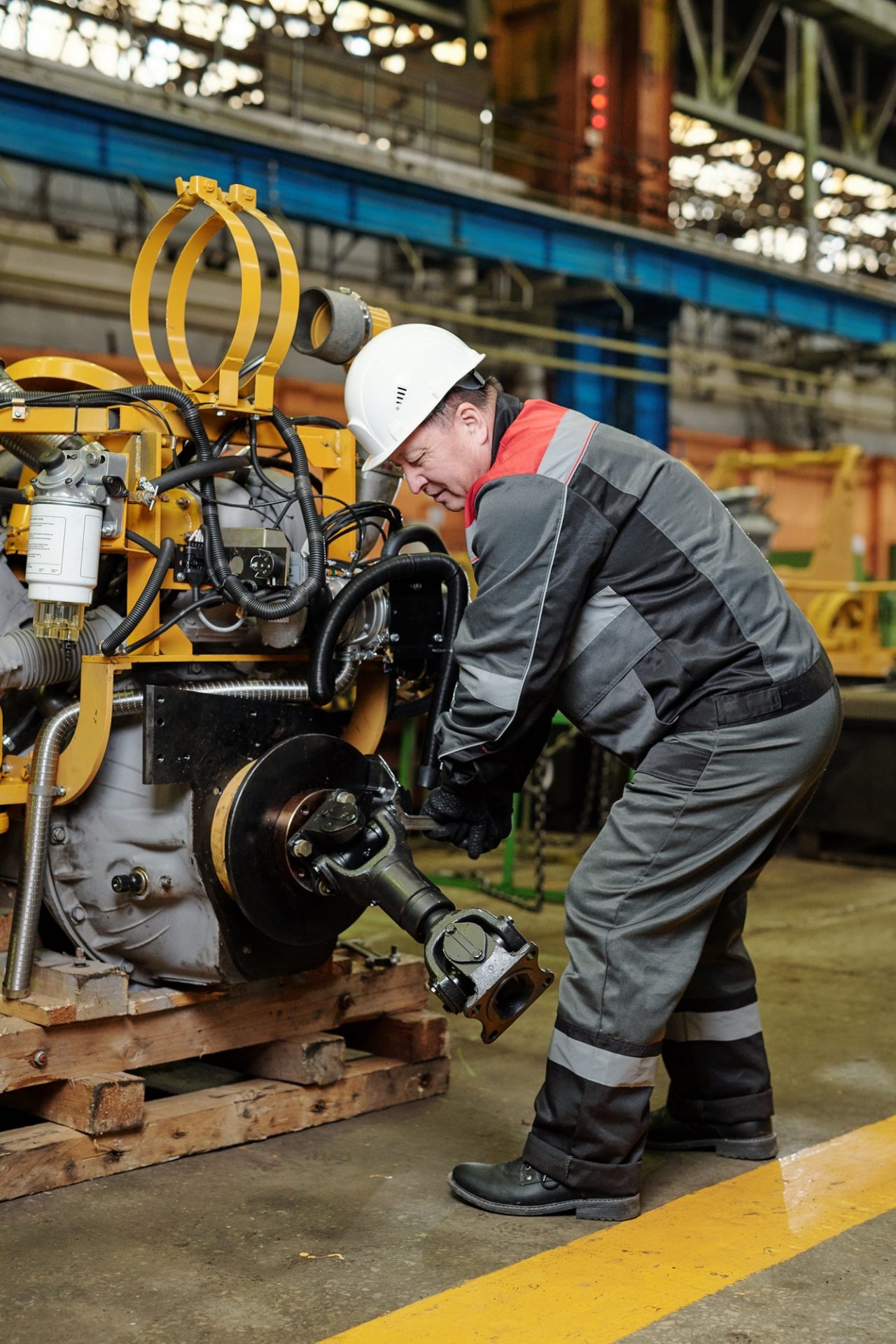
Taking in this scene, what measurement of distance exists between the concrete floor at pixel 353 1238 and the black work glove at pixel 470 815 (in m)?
0.70

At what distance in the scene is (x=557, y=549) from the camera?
2561 mm

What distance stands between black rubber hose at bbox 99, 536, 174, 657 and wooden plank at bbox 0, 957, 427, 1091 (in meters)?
0.78

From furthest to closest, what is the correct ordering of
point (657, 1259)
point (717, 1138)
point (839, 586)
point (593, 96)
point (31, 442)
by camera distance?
point (593, 96), point (839, 586), point (717, 1138), point (31, 442), point (657, 1259)

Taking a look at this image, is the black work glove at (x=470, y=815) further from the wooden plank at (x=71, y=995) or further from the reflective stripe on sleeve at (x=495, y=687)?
the wooden plank at (x=71, y=995)

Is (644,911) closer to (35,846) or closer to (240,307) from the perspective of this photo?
(35,846)

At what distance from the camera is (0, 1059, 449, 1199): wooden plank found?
2.76 m

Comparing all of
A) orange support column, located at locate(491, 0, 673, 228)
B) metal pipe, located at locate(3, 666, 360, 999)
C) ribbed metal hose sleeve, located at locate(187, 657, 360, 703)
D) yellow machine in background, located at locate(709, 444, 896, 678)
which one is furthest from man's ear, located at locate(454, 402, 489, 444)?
orange support column, located at locate(491, 0, 673, 228)

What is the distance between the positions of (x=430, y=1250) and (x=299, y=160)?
892cm

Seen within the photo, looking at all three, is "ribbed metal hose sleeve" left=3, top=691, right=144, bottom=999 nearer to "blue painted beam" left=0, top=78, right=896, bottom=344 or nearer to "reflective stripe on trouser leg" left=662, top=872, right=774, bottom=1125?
"reflective stripe on trouser leg" left=662, top=872, right=774, bottom=1125

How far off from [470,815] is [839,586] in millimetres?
8631

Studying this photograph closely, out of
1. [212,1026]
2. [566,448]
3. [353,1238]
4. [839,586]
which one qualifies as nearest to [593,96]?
[839,586]

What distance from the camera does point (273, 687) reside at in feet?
10.3

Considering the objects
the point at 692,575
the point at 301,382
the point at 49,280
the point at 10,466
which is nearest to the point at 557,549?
the point at 692,575

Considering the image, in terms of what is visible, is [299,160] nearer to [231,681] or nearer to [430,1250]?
[231,681]
